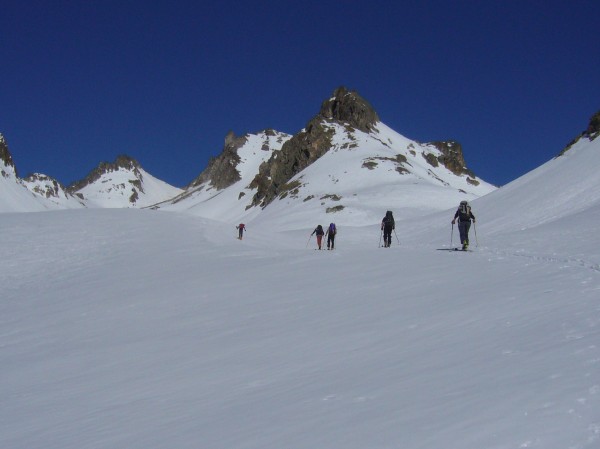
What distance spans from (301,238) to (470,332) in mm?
28808

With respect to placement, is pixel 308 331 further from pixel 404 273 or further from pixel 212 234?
pixel 212 234

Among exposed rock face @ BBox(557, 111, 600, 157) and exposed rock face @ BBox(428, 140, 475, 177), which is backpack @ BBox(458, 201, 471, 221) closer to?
exposed rock face @ BBox(557, 111, 600, 157)

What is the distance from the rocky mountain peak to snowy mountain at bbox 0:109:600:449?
11800cm

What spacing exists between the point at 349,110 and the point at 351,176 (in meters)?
49.3

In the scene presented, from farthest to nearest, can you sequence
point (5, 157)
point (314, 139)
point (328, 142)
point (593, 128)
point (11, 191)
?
point (5, 157)
point (11, 191)
point (314, 139)
point (328, 142)
point (593, 128)

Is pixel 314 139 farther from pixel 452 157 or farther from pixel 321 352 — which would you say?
pixel 321 352

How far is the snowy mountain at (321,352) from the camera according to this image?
4523 millimetres

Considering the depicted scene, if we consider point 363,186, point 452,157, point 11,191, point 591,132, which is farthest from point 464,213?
point 11,191

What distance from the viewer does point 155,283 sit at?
18438mm

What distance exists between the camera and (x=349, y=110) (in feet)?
447

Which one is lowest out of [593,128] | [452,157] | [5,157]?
[593,128]

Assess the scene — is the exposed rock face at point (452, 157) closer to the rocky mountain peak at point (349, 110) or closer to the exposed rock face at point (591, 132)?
the rocky mountain peak at point (349, 110)

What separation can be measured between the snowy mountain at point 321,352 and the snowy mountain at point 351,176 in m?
46.0

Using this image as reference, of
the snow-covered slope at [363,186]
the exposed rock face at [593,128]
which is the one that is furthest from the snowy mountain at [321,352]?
the snow-covered slope at [363,186]
